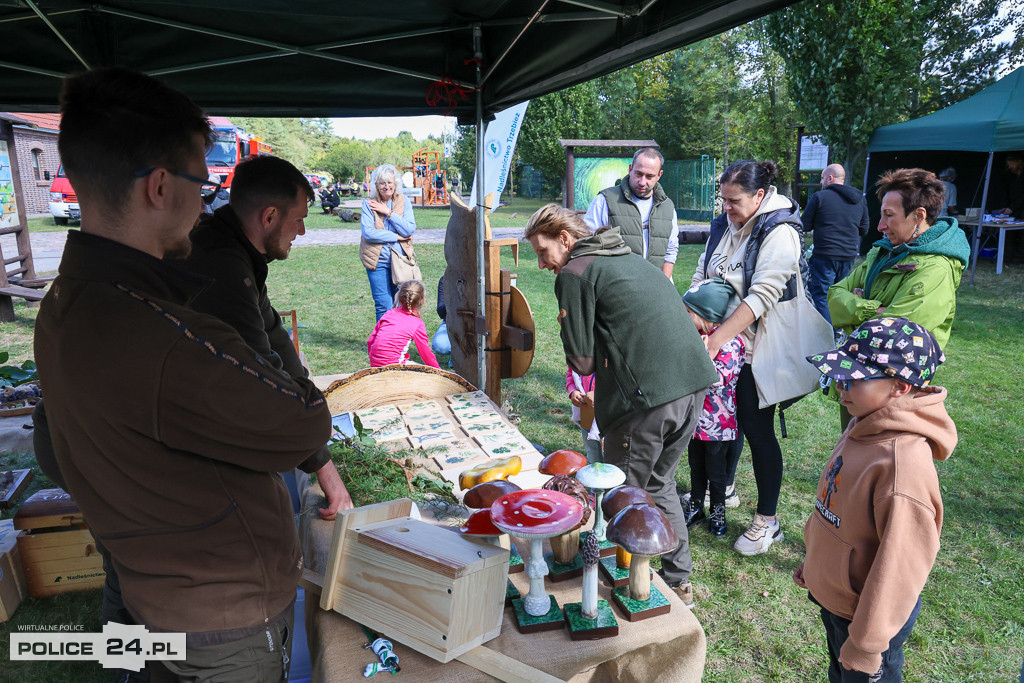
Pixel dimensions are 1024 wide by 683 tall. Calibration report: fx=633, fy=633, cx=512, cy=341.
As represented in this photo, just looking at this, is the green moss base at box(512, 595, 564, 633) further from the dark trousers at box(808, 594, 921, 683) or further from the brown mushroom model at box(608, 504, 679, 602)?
the dark trousers at box(808, 594, 921, 683)

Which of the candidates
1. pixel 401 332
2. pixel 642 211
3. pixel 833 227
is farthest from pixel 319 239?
pixel 642 211

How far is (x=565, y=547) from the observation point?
1.95 metres

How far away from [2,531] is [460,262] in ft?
10.2

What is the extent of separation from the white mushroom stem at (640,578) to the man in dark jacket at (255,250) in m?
1.03

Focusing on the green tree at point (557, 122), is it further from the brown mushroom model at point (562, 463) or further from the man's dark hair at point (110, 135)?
the man's dark hair at point (110, 135)

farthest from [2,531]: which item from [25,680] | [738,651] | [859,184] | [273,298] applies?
[859,184]

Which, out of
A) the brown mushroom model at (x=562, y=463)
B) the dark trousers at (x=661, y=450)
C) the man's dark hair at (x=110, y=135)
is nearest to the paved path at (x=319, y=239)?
the dark trousers at (x=661, y=450)

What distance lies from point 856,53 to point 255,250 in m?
16.2

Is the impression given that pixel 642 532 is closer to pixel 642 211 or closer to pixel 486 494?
pixel 486 494

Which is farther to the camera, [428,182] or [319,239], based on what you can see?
[428,182]

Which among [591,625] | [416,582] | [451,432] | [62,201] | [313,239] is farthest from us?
[62,201]

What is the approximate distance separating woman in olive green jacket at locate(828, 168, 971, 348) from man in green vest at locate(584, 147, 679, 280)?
1.75 metres

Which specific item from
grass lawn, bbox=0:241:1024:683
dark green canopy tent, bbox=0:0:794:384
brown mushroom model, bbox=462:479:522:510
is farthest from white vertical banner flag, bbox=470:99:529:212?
brown mushroom model, bbox=462:479:522:510

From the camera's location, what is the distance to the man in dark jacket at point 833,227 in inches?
309
